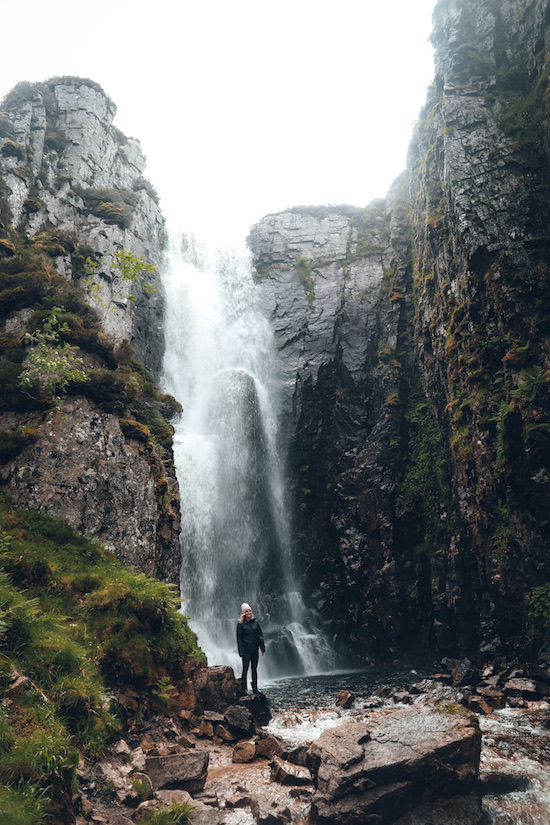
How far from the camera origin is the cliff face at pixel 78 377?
1248cm

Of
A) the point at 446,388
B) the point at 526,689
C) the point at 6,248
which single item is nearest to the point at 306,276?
the point at 446,388

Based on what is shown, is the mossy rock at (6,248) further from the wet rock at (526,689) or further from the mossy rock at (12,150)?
the wet rock at (526,689)

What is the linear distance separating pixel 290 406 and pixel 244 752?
21346 mm

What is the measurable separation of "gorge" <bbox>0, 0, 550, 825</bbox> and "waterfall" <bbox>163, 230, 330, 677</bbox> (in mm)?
143

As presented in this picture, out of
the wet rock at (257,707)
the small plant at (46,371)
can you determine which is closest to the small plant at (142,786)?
the wet rock at (257,707)

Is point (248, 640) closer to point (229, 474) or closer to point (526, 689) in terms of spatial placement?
point (526, 689)

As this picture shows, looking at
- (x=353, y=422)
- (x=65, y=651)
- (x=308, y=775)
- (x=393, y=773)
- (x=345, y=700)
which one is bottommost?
(x=345, y=700)

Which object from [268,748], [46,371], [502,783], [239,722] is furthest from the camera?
[46,371]

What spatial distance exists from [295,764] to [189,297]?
100 feet

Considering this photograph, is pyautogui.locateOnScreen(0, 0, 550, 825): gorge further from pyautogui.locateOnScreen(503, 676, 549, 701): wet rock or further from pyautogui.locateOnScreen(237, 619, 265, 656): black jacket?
pyautogui.locateOnScreen(237, 619, 265, 656): black jacket

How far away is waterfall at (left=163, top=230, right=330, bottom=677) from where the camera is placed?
20.9m

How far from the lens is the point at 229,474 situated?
25.3 meters

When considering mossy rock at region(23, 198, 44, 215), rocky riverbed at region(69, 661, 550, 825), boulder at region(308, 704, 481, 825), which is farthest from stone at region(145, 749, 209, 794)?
mossy rock at region(23, 198, 44, 215)

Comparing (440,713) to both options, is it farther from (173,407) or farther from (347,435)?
(347,435)
